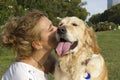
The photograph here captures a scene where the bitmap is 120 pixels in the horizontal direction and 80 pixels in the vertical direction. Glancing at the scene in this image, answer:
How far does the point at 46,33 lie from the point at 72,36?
535mm

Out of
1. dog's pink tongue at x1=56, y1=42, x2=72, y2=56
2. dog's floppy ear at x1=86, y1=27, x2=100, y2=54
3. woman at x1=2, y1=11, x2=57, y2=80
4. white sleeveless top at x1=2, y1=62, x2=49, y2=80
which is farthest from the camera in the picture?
dog's floppy ear at x1=86, y1=27, x2=100, y2=54

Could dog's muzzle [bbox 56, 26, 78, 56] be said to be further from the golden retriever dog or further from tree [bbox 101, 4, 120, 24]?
tree [bbox 101, 4, 120, 24]

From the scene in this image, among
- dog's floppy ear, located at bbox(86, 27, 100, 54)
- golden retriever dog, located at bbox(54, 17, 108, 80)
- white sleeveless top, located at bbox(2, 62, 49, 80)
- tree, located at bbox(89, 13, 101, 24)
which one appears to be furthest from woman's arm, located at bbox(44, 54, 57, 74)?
tree, located at bbox(89, 13, 101, 24)

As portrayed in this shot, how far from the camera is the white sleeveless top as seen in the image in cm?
480

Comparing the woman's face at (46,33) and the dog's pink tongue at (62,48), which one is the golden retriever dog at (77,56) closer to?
the dog's pink tongue at (62,48)

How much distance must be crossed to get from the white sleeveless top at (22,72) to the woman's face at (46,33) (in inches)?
13.4

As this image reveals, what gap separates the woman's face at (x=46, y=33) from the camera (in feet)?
16.4

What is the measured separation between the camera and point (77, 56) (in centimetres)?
548

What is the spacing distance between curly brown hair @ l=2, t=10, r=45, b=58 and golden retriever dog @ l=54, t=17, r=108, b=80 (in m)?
0.40

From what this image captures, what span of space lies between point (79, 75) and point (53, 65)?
405mm

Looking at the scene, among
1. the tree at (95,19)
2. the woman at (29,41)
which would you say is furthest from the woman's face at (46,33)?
the tree at (95,19)

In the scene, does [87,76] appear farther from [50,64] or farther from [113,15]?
[113,15]

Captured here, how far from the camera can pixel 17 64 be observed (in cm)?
490

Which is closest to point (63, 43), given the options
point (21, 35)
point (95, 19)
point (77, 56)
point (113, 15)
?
point (77, 56)
